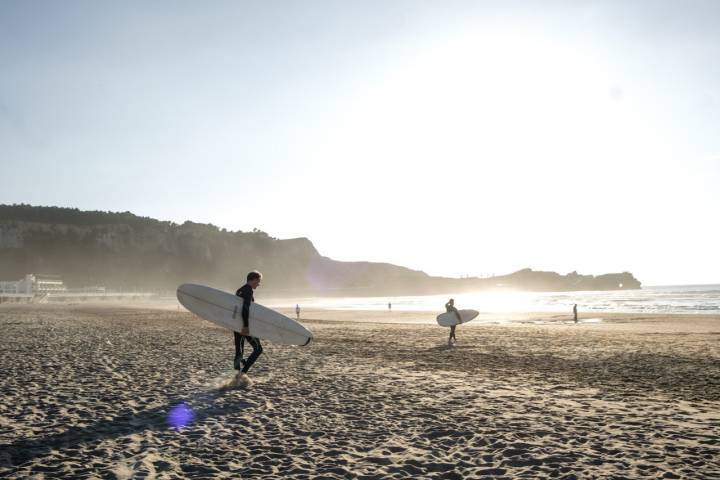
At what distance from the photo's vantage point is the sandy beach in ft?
16.9

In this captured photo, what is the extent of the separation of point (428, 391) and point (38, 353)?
36.8 feet

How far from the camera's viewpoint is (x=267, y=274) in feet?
588

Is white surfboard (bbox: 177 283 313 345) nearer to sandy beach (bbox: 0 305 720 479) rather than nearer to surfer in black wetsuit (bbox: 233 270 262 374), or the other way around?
surfer in black wetsuit (bbox: 233 270 262 374)

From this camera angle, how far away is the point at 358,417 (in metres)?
7.16

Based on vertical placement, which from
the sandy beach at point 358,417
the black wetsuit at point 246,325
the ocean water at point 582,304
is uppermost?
the black wetsuit at point 246,325

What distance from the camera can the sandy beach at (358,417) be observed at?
16.9ft

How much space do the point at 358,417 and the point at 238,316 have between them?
360 centimetres

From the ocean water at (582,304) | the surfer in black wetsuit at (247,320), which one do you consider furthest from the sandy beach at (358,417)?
the ocean water at (582,304)

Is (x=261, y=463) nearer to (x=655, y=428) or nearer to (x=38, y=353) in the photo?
(x=655, y=428)

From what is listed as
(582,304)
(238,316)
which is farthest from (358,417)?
(582,304)

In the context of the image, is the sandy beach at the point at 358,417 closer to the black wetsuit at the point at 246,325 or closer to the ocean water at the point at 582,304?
the black wetsuit at the point at 246,325

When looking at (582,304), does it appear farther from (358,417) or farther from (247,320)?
(358,417)

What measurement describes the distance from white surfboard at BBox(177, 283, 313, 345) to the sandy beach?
36.0 inches

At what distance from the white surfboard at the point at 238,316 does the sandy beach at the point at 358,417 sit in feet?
3.00
